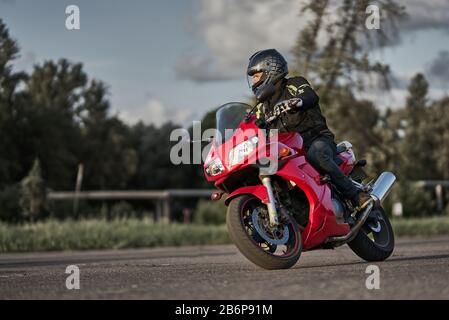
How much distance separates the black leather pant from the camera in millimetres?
8383

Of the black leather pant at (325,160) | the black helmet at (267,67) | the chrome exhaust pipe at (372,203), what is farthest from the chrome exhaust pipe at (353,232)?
the black helmet at (267,67)

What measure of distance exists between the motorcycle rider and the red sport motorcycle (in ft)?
0.42

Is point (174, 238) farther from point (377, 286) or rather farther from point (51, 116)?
point (51, 116)

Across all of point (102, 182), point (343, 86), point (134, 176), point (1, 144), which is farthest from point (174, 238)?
point (134, 176)

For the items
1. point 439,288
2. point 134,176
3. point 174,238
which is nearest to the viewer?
point 439,288

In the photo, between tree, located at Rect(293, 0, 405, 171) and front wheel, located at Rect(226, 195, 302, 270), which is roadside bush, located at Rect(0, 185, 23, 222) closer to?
tree, located at Rect(293, 0, 405, 171)

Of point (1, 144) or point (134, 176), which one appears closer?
point (1, 144)

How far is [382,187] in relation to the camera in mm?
9500

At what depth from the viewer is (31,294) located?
583 centimetres

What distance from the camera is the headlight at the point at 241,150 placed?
7547 millimetres

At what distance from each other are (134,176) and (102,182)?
23.1 feet

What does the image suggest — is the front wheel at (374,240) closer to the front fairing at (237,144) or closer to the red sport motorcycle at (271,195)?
the red sport motorcycle at (271,195)

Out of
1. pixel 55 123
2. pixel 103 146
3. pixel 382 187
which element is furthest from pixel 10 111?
pixel 382 187
